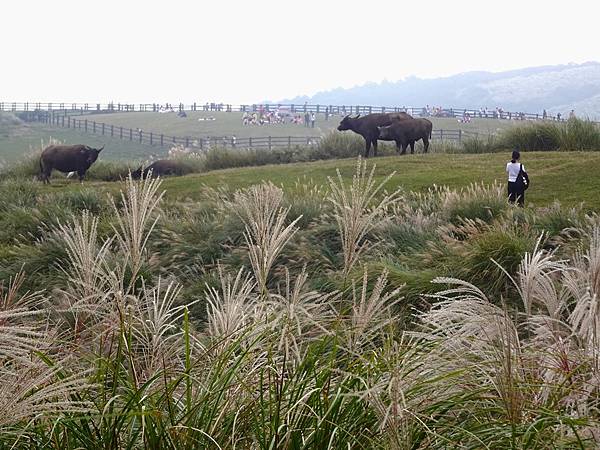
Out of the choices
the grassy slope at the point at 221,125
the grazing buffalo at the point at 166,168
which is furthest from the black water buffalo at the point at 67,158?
the grassy slope at the point at 221,125

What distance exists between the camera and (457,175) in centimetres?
1534

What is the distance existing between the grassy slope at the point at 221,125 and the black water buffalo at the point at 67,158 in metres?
38.6

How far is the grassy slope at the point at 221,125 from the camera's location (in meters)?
63.6

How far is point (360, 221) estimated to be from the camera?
2.90 m

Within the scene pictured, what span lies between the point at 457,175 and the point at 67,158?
401 inches

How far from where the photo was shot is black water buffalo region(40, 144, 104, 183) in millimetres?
20391

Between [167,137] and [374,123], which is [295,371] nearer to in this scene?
[374,123]

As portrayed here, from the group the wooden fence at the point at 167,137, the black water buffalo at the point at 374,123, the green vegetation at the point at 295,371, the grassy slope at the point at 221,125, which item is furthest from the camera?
the grassy slope at the point at 221,125

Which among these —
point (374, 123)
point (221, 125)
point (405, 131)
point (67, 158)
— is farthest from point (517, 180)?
point (221, 125)

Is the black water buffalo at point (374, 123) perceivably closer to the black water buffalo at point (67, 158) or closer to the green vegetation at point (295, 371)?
the black water buffalo at point (67, 158)

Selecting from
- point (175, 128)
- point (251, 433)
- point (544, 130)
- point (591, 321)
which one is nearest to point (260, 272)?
point (251, 433)

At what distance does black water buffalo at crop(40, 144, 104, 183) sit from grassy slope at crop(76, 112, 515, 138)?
3855cm

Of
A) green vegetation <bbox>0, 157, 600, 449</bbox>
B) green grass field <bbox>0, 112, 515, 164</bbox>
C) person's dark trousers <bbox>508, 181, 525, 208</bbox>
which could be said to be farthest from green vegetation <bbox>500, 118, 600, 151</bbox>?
green grass field <bbox>0, 112, 515, 164</bbox>

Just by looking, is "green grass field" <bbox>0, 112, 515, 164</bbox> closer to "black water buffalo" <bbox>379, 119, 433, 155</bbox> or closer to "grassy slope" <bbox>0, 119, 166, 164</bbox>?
"grassy slope" <bbox>0, 119, 166, 164</bbox>
